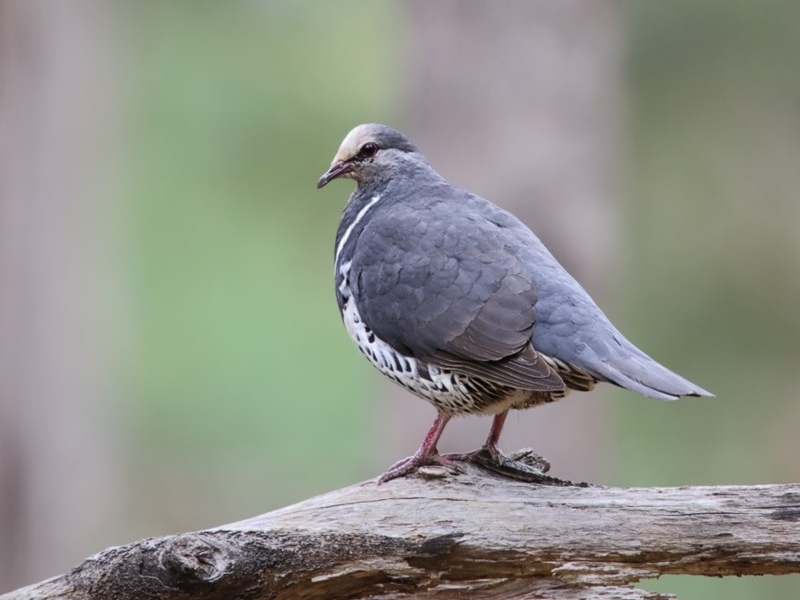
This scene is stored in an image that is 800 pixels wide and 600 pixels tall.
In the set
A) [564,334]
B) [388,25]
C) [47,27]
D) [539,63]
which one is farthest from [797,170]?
[564,334]

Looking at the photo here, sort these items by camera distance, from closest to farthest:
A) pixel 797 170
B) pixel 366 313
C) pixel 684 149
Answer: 1. pixel 366 313
2. pixel 797 170
3. pixel 684 149

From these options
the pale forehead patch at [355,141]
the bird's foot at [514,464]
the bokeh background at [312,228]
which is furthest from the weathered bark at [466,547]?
the bokeh background at [312,228]

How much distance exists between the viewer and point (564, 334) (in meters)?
4.48

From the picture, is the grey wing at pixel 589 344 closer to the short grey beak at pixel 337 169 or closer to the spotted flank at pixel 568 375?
the spotted flank at pixel 568 375

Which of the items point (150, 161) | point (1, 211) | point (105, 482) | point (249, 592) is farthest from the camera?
point (150, 161)

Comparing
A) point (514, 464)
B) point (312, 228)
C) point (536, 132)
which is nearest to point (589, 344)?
point (514, 464)

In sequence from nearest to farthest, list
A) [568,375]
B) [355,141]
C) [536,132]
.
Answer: [568,375], [355,141], [536,132]

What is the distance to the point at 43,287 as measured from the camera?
9891mm

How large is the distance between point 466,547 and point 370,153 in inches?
90.5

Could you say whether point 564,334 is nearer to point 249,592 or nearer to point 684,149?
point 249,592

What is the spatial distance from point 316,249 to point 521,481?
10.6m

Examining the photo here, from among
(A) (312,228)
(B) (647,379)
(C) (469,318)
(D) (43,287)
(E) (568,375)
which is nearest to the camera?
(B) (647,379)

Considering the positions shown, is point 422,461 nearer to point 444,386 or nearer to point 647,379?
point 444,386

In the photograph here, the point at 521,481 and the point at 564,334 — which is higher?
the point at 564,334
